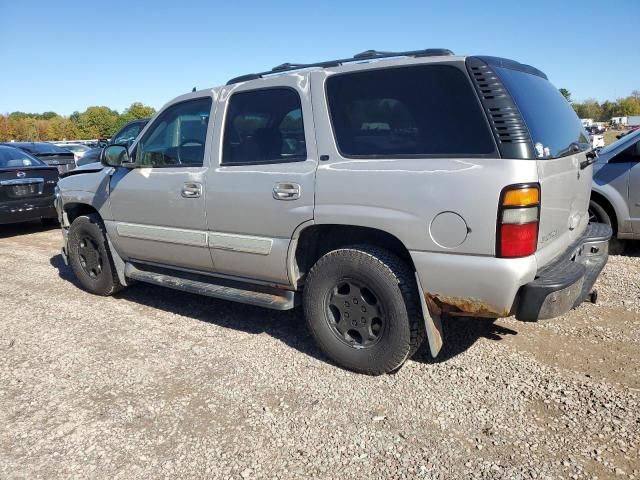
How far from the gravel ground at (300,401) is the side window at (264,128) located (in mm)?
1457

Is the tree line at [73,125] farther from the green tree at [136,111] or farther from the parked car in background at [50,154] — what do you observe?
the parked car in background at [50,154]

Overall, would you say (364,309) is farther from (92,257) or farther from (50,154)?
(50,154)

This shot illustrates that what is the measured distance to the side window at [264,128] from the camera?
3.57 meters

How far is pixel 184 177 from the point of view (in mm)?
4098

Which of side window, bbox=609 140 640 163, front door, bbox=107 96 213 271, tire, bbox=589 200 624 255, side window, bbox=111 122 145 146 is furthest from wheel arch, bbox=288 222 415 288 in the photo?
side window, bbox=111 122 145 146

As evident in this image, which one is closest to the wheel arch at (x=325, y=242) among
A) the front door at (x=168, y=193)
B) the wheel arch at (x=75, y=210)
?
the front door at (x=168, y=193)

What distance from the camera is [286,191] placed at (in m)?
3.48

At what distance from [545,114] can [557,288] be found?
111 cm

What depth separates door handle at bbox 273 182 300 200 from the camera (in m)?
3.43

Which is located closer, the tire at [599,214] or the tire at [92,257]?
the tire at [92,257]

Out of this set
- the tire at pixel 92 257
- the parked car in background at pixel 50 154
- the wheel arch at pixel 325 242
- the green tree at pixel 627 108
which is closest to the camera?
the wheel arch at pixel 325 242

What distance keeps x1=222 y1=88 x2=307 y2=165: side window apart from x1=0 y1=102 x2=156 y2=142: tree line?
7606 centimetres

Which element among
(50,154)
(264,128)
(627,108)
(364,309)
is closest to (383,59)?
(264,128)

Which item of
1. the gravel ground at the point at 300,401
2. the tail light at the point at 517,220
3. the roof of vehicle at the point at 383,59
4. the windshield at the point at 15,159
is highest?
the roof of vehicle at the point at 383,59
